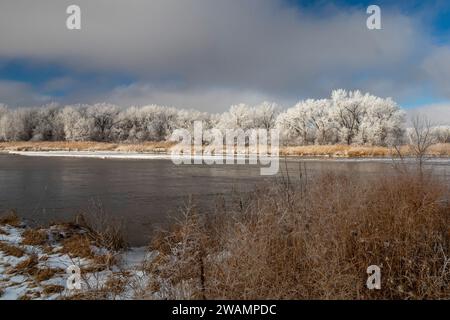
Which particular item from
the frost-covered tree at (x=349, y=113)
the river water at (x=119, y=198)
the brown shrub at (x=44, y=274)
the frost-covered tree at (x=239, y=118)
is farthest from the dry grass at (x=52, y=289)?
the frost-covered tree at (x=239, y=118)

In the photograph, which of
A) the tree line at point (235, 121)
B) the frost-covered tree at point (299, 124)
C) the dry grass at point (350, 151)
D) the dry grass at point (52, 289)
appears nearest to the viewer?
the dry grass at point (52, 289)

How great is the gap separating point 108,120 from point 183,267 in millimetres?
96500

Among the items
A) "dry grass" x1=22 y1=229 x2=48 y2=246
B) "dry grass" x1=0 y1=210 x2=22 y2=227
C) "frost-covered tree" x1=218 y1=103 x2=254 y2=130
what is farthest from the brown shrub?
"frost-covered tree" x1=218 y1=103 x2=254 y2=130

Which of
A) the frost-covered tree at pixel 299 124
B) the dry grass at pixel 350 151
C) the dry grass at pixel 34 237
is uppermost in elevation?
the frost-covered tree at pixel 299 124

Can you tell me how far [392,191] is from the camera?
A: 6301 millimetres

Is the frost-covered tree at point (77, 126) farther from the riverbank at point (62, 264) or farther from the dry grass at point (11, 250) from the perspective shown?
the dry grass at point (11, 250)

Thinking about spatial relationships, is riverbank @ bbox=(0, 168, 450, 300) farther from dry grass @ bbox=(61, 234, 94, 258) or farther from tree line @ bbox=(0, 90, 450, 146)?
tree line @ bbox=(0, 90, 450, 146)

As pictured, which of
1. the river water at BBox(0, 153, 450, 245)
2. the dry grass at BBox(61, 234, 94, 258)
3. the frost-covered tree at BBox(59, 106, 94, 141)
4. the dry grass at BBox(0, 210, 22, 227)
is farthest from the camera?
the frost-covered tree at BBox(59, 106, 94, 141)

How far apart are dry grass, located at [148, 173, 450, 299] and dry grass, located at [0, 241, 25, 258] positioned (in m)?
2.56

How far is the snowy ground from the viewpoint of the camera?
490 centimetres

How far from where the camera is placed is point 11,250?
6641mm

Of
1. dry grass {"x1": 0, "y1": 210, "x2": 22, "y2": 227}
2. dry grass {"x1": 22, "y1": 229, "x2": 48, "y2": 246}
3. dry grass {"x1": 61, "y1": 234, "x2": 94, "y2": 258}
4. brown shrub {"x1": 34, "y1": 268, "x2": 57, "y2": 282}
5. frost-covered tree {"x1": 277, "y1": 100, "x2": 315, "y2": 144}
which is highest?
frost-covered tree {"x1": 277, "y1": 100, "x2": 315, "y2": 144}

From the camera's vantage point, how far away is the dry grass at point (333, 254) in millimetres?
4395

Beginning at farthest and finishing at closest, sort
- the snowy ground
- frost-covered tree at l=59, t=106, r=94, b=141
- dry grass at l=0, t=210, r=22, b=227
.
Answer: frost-covered tree at l=59, t=106, r=94, b=141
dry grass at l=0, t=210, r=22, b=227
the snowy ground
